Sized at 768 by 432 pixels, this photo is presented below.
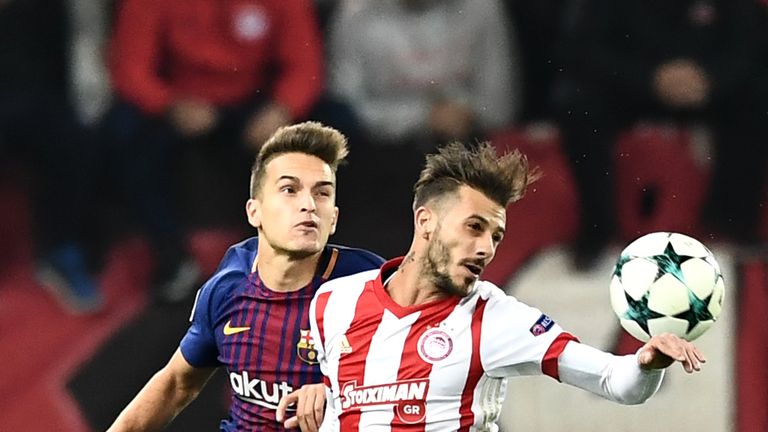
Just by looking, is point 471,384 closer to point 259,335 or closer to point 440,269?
point 440,269

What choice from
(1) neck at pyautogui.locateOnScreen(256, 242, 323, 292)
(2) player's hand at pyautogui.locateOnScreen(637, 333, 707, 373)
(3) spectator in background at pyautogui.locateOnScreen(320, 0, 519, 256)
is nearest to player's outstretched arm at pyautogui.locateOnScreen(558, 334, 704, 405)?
(2) player's hand at pyautogui.locateOnScreen(637, 333, 707, 373)

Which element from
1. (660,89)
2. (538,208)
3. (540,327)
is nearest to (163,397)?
(540,327)

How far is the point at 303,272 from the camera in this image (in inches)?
170

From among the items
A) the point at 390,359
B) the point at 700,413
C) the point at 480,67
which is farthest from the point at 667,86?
the point at 390,359

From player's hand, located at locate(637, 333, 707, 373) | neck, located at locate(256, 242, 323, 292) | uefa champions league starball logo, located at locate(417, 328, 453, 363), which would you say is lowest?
player's hand, located at locate(637, 333, 707, 373)

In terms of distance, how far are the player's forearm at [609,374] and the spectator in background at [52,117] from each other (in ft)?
12.8

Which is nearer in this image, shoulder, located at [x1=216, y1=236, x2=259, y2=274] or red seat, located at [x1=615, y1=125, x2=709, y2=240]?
shoulder, located at [x1=216, y1=236, x2=259, y2=274]

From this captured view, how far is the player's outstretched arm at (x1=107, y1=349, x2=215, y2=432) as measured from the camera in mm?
4531

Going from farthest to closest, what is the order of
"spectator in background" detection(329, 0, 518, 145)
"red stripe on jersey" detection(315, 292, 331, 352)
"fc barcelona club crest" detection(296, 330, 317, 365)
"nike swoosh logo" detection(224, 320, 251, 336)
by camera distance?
"spectator in background" detection(329, 0, 518, 145) → "nike swoosh logo" detection(224, 320, 251, 336) → "fc barcelona club crest" detection(296, 330, 317, 365) → "red stripe on jersey" detection(315, 292, 331, 352)

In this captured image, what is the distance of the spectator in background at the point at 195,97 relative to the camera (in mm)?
6809

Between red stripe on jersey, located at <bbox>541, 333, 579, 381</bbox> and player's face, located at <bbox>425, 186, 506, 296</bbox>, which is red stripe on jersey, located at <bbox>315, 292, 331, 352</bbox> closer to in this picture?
player's face, located at <bbox>425, 186, 506, 296</bbox>

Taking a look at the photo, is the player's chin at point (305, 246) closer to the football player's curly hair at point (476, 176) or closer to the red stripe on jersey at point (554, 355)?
the football player's curly hair at point (476, 176)

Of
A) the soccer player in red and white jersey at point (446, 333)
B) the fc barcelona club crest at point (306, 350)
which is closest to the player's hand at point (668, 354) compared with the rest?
the soccer player in red and white jersey at point (446, 333)

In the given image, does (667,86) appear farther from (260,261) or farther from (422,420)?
(422,420)
